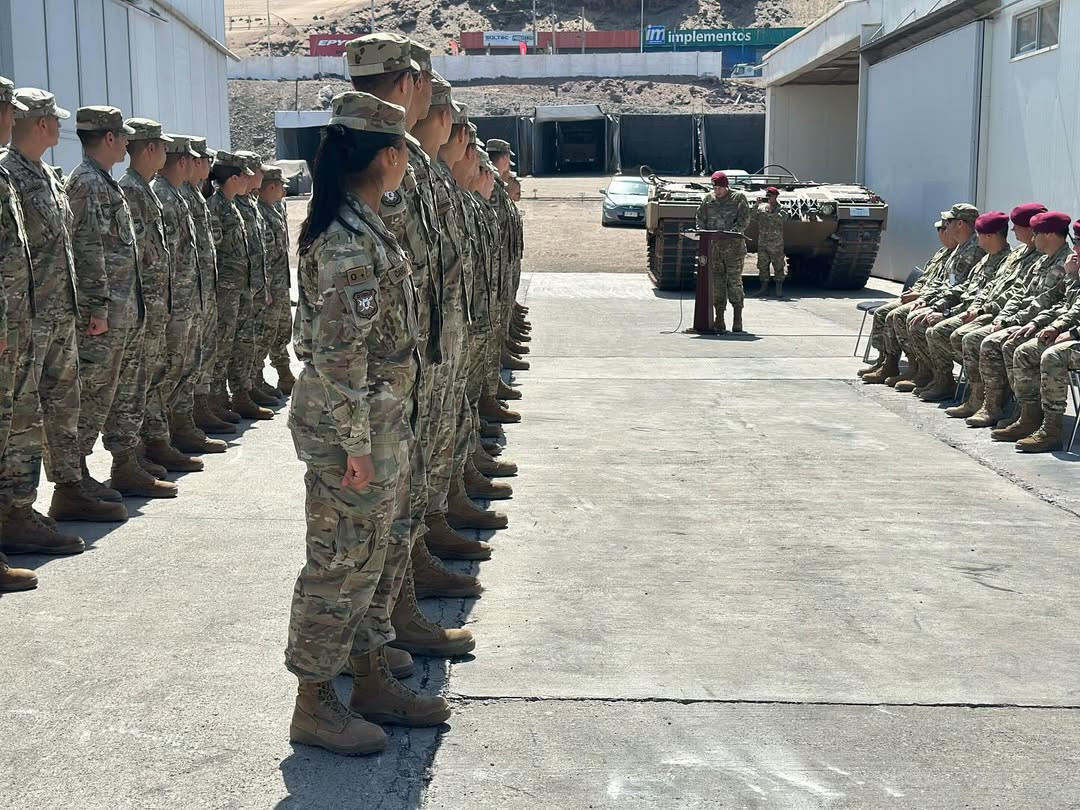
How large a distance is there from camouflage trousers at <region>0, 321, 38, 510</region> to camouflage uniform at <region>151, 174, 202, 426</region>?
176 centimetres

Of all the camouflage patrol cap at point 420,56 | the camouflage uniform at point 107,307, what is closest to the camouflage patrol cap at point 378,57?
the camouflage patrol cap at point 420,56

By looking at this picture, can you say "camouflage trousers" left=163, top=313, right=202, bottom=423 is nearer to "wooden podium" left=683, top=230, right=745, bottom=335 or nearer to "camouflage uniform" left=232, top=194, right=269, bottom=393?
"camouflage uniform" left=232, top=194, right=269, bottom=393

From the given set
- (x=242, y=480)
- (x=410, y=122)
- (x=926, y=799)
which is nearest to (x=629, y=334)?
(x=242, y=480)

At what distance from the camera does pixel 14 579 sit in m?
5.36

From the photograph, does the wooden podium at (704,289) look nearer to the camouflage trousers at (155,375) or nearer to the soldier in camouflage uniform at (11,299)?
the camouflage trousers at (155,375)

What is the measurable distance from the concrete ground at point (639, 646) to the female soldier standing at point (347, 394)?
317mm

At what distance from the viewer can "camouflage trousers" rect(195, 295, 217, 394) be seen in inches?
325

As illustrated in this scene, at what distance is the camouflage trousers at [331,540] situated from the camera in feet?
12.1

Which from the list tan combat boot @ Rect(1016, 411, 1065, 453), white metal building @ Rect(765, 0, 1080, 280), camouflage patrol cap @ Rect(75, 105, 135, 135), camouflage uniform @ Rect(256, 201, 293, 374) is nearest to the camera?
camouflage patrol cap @ Rect(75, 105, 135, 135)

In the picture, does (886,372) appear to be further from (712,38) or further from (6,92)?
(712,38)

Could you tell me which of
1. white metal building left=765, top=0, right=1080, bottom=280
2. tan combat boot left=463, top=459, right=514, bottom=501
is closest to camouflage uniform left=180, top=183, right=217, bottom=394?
tan combat boot left=463, top=459, right=514, bottom=501

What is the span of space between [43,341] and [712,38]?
254 ft

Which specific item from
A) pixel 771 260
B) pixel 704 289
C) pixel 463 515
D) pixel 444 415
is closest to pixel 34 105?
pixel 444 415

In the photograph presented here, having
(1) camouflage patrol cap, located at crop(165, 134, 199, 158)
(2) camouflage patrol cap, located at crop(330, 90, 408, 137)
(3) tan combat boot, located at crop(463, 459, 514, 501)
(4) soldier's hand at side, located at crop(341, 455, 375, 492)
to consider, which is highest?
(1) camouflage patrol cap, located at crop(165, 134, 199, 158)
